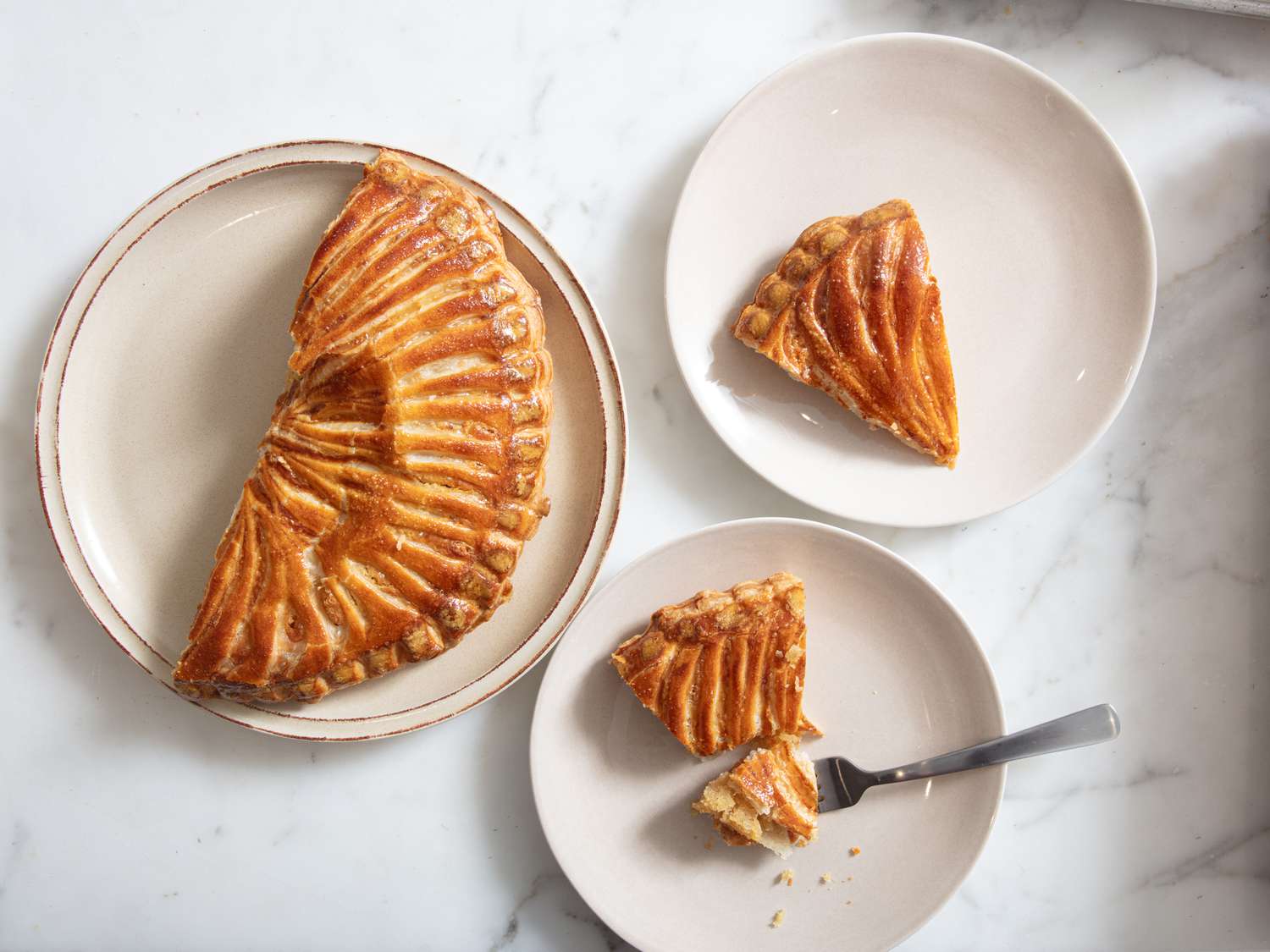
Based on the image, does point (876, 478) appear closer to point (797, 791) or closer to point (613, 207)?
point (797, 791)

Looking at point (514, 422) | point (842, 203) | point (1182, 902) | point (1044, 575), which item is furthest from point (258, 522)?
point (1182, 902)

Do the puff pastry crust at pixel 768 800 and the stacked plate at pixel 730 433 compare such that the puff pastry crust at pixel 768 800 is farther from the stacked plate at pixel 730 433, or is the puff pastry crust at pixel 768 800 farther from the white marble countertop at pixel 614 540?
the white marble countertop at pixel 614 540

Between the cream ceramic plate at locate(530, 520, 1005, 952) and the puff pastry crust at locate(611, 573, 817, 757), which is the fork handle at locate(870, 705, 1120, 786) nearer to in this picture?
the cream ceramic plate at locate(530, 520, 1005, 952)

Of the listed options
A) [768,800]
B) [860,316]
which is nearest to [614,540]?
[768,800]

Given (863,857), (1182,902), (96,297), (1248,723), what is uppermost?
(96,297)

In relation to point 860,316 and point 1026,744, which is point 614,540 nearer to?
point 860,316

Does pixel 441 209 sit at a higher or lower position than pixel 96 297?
lower
